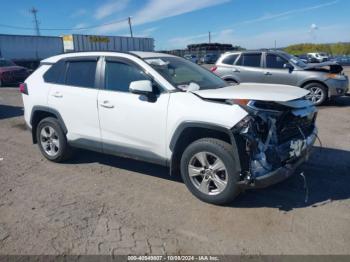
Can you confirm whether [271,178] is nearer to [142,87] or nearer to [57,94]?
[142,87]

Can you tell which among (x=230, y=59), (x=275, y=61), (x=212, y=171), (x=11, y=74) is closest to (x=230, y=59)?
(x=230, y=59)

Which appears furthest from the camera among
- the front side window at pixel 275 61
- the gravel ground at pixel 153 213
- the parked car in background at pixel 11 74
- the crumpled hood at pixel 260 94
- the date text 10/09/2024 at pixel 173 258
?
the parked car in background at pixel 11 74

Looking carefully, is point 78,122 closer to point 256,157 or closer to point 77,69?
point 77,69

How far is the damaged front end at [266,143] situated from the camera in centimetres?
350

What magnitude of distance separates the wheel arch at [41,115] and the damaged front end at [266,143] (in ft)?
9.80

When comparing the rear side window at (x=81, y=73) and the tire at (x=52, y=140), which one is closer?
the rear side window at (x=81, y=73)

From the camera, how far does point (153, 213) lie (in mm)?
3838

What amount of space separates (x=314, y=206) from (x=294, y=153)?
0.67 m

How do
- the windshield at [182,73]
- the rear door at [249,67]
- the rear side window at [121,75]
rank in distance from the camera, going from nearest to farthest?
the windshield at [182,73] < the rear side window at [121,75] < the rear door at [249,67]

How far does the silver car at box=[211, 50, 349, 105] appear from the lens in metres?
10.3

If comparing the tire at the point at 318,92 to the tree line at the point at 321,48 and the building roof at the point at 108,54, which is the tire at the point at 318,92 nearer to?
the building roof at the point at 108,54

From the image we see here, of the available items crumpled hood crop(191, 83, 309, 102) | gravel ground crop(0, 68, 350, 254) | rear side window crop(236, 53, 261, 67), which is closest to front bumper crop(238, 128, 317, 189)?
gravel ground crop(0, 68, 350, 254)

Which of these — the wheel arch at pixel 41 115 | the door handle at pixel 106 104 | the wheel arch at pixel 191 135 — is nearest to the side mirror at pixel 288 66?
the wheel arch at pixel 191 135

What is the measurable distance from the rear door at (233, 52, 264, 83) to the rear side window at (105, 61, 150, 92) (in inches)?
285
